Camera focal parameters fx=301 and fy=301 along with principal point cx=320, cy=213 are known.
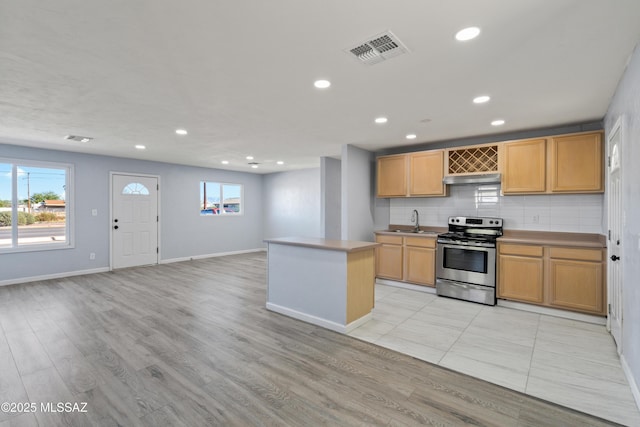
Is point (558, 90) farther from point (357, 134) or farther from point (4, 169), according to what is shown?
point (4, 169)

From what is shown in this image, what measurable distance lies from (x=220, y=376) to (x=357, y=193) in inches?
149

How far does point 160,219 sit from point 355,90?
6.29 meters

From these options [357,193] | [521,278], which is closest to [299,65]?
[357,193]

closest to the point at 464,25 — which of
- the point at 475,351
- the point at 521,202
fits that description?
the point at 475,351

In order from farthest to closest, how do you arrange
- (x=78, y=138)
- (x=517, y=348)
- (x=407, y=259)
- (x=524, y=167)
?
(x=407, y=259)
(x=78, y=138)
(x=524, y=167)
(x=517, y=348)

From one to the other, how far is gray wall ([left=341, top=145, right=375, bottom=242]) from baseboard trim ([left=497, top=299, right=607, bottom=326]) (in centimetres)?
242

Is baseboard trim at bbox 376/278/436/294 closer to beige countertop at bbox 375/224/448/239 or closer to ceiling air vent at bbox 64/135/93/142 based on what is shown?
beige countertop at bbox 375/224/448/239

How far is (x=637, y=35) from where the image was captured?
2006mm

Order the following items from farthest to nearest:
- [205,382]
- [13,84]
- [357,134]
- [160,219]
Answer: [160,219], [357,134], [13,84], [205,382]

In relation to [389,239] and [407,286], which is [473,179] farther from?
[407,286]

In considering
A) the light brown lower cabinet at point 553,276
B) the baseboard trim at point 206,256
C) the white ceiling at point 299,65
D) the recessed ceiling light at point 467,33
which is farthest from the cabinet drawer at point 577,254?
the baseboard trim at point 206,256

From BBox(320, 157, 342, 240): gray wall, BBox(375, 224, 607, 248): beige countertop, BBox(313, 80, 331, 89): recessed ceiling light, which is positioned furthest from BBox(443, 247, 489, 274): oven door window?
BBox(313, 80, 331, 89): recessed ceiling light

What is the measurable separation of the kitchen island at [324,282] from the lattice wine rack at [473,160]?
2.24 m

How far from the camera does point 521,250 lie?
4.01 meters
